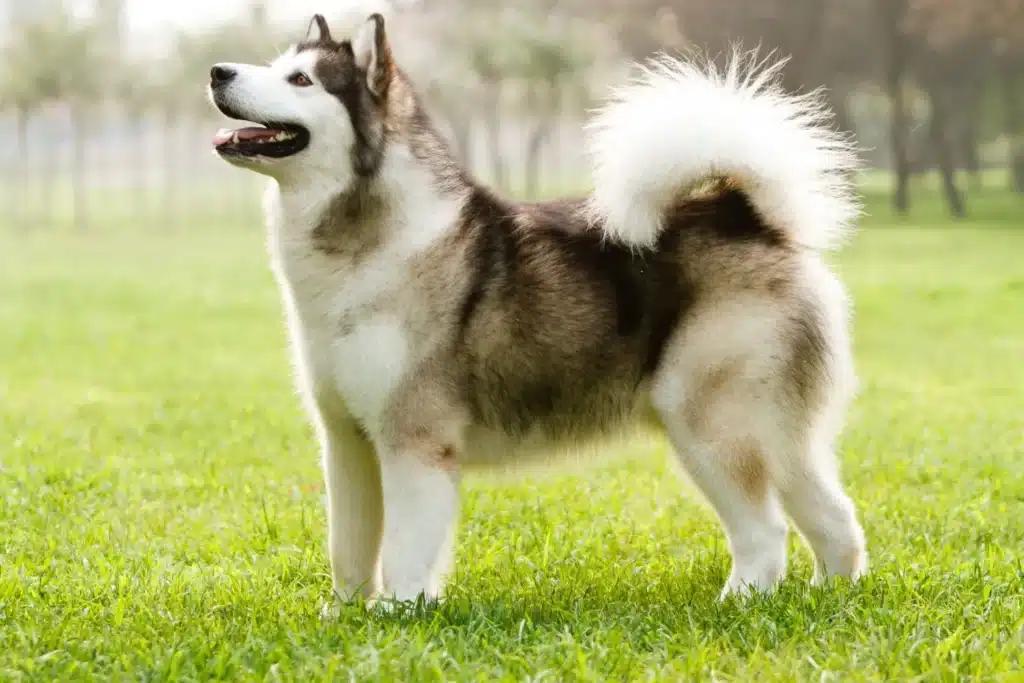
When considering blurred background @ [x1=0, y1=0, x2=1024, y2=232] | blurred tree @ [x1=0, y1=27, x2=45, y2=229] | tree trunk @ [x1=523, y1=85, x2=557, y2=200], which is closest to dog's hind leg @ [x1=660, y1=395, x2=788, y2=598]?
blurred background @ [x1=0, y1=0, x2=1024, y2=232]

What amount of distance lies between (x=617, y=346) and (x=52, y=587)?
7.31ft

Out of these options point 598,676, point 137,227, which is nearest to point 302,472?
point 598,676

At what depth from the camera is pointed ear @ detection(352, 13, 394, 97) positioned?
3.95 m

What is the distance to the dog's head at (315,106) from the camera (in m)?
3.82

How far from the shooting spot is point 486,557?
4.82 metres

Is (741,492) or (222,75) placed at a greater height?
(222,75)

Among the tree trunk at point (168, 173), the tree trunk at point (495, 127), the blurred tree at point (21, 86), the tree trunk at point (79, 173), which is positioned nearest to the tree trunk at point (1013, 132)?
the tree trunk at point (495, 127)

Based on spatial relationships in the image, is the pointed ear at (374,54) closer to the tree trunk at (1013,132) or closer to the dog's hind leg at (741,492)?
the dog's hind leg at (741,492)

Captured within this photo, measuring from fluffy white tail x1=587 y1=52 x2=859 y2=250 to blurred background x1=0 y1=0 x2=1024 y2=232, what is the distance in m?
28.4

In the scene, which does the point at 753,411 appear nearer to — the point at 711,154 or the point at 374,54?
the point at 711,154

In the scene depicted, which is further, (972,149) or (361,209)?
(972,149)

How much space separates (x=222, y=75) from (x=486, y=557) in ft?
7.05

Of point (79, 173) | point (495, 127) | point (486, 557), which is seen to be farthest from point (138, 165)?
point (486, 557)

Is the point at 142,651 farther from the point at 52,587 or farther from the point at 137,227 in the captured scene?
the point at 137,227
